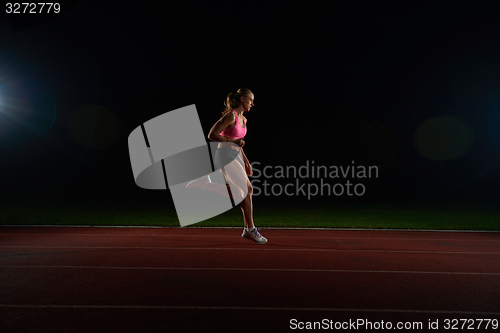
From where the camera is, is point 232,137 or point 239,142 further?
point 232,137

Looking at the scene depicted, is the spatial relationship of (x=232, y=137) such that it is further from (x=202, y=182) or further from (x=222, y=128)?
(x=202, y=182)

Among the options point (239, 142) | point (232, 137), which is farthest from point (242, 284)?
point (232, 137)

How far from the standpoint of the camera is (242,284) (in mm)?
4121

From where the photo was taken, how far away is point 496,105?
27.1 m

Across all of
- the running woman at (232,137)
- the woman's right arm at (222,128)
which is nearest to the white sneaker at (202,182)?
the running woman at (232,137)

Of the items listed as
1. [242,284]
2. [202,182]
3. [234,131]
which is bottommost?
[242,284]

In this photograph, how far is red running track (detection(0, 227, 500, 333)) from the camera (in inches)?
119

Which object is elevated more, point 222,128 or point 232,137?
point 222,128

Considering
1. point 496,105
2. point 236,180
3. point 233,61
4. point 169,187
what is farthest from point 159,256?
point 496,105

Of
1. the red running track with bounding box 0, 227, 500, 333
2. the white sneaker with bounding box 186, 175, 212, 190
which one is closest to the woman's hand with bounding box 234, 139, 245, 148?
the white sneaker with bounding box 186, 175, 212, 190

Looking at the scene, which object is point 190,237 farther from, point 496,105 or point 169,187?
point 496,105

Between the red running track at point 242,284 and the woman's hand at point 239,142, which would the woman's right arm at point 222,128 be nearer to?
the woman's hand at point 239,142

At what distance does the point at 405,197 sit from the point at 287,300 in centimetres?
2096

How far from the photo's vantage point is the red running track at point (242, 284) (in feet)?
9.93
